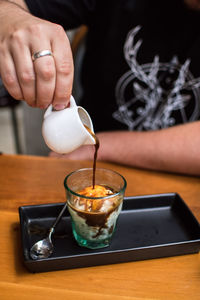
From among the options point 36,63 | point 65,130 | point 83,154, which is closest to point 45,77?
point 36,63

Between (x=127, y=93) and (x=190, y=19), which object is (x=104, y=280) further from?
(x=190, y=19)

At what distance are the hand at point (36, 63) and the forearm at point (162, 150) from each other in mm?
495

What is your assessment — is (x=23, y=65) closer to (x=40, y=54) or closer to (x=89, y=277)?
(x=40, y=54)

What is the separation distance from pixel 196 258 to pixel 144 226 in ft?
0.58

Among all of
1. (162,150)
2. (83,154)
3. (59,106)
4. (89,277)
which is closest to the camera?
(89,277)

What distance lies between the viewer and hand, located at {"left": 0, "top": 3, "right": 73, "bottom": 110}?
2.58 feet

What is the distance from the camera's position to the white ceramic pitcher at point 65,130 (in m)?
0.80

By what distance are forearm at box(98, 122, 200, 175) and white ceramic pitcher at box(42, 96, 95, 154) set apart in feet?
1.50

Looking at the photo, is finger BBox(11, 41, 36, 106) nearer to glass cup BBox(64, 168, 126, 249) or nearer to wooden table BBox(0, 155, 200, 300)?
glass cup BBox(64, 168, 126, 249)

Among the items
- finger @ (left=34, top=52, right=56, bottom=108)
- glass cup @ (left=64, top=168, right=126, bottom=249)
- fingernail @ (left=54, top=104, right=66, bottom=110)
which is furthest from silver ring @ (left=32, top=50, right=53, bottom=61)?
glass cup @ (left=64, top=168, right=126, bottom=249)

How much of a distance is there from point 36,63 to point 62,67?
0.23 ft

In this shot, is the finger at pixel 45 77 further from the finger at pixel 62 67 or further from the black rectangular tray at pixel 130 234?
the black rectangular tray at pixel 130 234

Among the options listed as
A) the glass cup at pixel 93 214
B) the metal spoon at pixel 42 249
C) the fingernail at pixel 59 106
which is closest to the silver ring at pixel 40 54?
the fingernail at pixel 59 106

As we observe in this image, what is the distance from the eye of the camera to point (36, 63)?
777 mm
